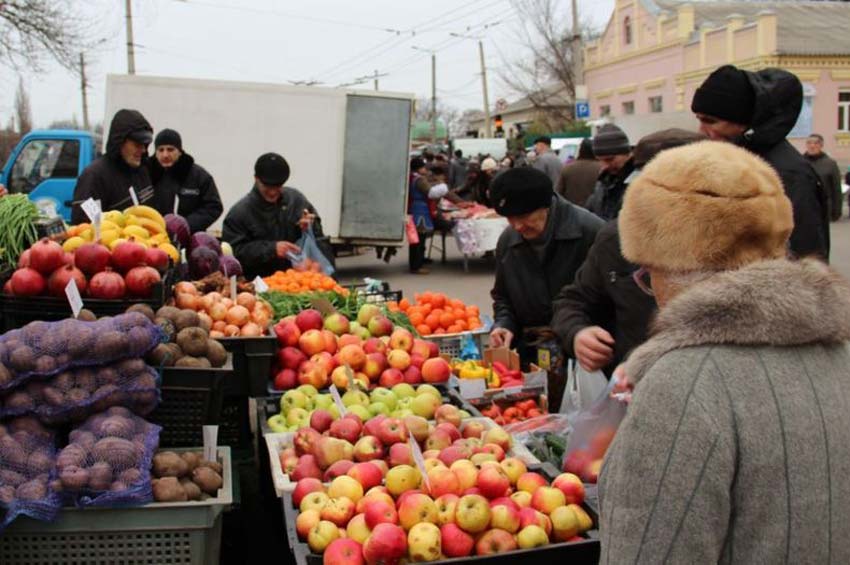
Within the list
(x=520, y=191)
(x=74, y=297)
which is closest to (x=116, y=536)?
(x=74, y=297)

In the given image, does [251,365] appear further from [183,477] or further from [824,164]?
[824,164]

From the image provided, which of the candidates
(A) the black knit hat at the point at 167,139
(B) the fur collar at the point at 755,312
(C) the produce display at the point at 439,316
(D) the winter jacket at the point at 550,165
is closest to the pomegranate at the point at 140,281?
(C) the produce display at the point at 439,316

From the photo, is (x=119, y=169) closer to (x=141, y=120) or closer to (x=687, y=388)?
(x=141, y=120)

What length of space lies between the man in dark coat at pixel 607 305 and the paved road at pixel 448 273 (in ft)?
24.2

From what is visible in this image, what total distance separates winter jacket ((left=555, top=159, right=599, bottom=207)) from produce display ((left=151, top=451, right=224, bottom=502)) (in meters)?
7.73

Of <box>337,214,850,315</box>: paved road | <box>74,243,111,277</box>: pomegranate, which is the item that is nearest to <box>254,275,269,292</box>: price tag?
<box>74,243,111,277</box>: pomegranate

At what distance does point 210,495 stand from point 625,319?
5.54 ft

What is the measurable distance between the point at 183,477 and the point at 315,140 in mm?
9748

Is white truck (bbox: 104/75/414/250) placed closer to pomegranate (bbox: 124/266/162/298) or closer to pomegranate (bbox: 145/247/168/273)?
pomegranate (bbox: 145/247/168/273)

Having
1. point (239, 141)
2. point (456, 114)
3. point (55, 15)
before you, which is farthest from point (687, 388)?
point (456, 114)

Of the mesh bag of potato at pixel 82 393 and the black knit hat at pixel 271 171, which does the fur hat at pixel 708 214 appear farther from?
the black knit hat at pixel 271 171

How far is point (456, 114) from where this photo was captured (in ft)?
305

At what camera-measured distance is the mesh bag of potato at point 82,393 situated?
10.0 ft

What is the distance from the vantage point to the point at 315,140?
12484 millimetres
